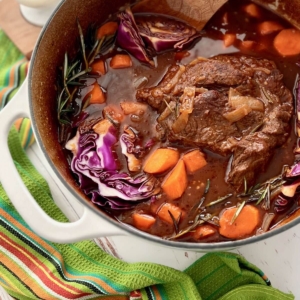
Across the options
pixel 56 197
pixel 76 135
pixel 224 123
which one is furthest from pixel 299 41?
pixel 56 197

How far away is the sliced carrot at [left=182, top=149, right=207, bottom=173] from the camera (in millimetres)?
2424

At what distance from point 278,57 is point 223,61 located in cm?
30

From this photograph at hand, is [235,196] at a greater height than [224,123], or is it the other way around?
[224,123]

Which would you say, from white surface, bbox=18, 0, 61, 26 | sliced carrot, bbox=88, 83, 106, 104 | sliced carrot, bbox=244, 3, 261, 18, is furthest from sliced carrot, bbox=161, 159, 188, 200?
white surface, bbox=18, 0, 61, 26

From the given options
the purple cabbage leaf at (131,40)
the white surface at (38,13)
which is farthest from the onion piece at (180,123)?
the white surface at (38,13)

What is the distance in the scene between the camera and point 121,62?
8.57 ft

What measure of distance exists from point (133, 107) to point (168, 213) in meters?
0.56

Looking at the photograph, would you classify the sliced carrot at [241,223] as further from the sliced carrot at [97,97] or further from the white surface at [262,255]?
→ the sliced carrot at [97,97]

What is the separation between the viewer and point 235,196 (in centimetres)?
240

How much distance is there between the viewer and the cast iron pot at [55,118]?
2.12m

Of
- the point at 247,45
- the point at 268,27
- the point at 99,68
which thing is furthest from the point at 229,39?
the point at 99,68

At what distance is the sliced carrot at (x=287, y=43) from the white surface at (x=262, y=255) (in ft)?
2.99

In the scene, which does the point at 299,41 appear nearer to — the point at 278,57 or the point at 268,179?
the point at 278,57

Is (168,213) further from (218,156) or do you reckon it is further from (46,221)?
(46,221)
